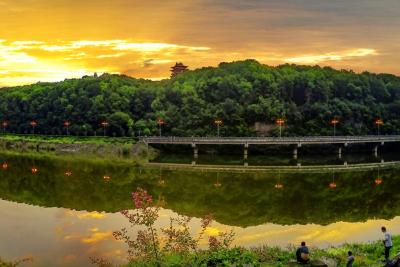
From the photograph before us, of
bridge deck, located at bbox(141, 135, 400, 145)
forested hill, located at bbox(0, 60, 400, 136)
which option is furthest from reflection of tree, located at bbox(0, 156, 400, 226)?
forested hill, located at bbox(0, 60, 400, 136)

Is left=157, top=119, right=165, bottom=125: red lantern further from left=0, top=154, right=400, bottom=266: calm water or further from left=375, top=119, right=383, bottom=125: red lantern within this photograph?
left=375, top=119, right=383, bottom=125: red lantern

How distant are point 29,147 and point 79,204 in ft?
236

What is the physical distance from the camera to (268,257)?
25.6 metres

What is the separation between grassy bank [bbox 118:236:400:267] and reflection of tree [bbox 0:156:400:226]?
43.8ft

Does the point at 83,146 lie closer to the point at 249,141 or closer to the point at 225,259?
the point at 249,141

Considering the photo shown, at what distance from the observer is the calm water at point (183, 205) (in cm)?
3431

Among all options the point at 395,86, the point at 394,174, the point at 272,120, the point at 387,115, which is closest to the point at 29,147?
the point at 272,120

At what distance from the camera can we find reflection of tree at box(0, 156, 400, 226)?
4647cm

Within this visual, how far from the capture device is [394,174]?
75500 mm

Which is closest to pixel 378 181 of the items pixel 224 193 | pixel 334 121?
pixel 224 193

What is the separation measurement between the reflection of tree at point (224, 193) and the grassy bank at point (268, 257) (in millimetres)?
13341

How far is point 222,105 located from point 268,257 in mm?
99324

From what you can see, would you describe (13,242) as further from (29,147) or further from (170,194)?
(29,147)

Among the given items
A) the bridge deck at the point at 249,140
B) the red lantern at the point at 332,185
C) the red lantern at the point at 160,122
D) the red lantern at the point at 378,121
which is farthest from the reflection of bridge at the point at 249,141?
the red lantern at the point at 332,185
